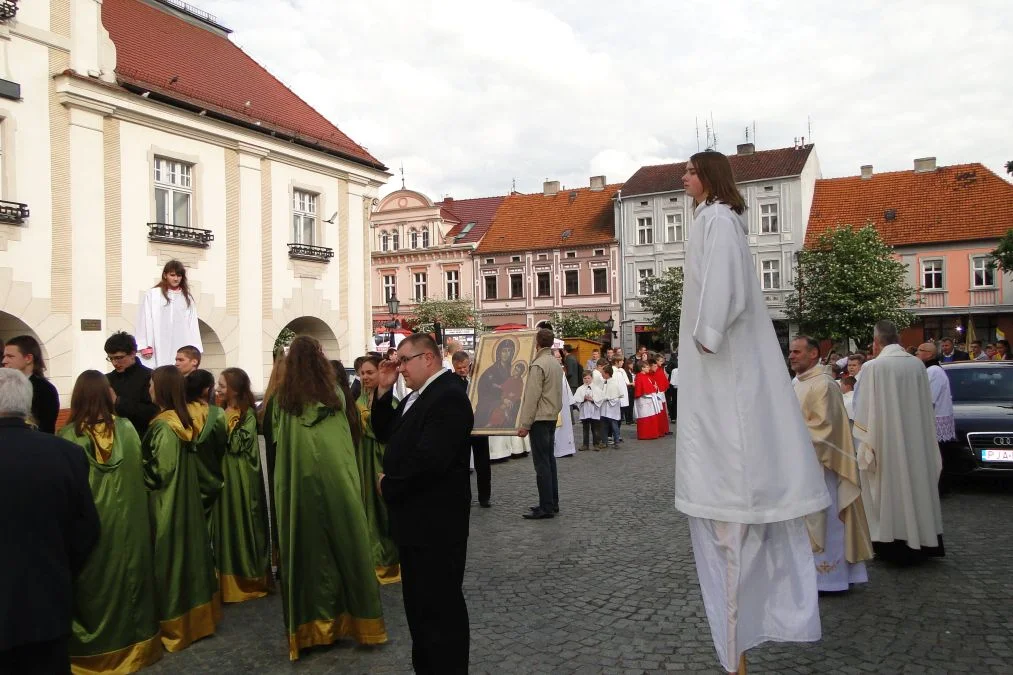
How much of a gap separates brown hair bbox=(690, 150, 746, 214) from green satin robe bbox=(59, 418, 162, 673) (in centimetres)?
359

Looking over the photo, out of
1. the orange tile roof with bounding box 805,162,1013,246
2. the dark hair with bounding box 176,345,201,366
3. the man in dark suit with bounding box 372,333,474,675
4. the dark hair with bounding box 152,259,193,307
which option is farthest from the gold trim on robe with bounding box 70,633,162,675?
the orange tile roof with bounding box 805,162,1013,246

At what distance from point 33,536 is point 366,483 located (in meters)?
3.73

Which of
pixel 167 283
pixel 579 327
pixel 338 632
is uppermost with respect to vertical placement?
pixel 579 327

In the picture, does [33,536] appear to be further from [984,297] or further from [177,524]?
[984,297]

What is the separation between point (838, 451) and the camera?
615 centimetres

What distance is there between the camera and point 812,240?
4741 cm

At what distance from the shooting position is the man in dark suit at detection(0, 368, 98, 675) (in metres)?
3.31

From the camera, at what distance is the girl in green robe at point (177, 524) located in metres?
5.28

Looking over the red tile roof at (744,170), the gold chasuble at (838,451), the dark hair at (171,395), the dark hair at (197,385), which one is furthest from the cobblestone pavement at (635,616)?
the red tile roof at (744,170)

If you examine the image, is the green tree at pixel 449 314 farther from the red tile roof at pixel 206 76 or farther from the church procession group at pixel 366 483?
the church procession group at pixel 366 483

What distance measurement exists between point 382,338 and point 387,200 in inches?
1376

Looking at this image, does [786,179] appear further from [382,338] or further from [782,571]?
[782,571]

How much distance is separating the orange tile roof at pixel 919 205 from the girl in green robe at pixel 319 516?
4256cm

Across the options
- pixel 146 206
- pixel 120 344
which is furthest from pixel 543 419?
pixel 146 206
